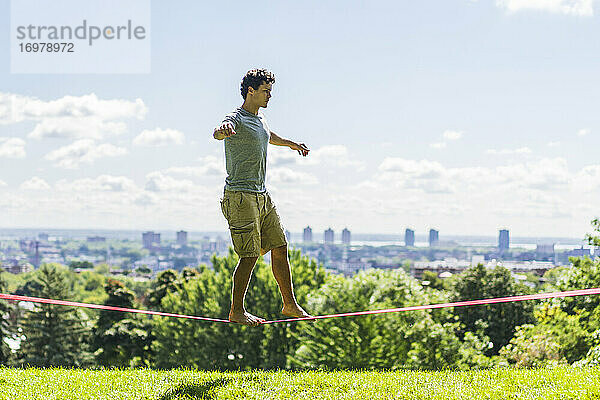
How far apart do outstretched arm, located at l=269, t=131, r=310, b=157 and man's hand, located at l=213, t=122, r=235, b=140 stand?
98cm

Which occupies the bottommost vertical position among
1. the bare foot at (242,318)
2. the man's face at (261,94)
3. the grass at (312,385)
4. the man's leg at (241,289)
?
the grass at (312,385)

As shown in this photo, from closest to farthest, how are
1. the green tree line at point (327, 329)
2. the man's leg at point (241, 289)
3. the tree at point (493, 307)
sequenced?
the man's leg at point (241, 289), the green tree line at point (327, 329), the tree at point (493, 307)

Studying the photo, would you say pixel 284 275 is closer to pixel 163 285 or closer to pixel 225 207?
pixel 225 207

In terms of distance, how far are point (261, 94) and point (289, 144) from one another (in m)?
0.60

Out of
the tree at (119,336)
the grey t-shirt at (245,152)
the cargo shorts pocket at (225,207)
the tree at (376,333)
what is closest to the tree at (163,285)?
the tree at (119,336)

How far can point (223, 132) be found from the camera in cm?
548

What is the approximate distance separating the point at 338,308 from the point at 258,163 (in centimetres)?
2620

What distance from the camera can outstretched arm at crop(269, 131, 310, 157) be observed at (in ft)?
21.3

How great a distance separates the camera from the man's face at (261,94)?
20.4 ft

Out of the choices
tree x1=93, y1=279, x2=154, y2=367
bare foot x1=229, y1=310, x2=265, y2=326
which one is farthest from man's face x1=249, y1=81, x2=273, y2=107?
tree x1=93, y1=279, x2=154, y2=367

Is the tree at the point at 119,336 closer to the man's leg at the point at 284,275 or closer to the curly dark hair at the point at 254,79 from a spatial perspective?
the man's leg at the point at 284,275

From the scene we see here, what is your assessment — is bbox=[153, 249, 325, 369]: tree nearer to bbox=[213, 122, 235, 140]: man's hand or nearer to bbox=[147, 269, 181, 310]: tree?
A: bbox=[147, 269, 181, 310]: tree

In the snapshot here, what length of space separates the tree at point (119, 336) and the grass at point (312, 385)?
123 ft

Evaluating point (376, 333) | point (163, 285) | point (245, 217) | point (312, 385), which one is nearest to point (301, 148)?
point (245, 217)
